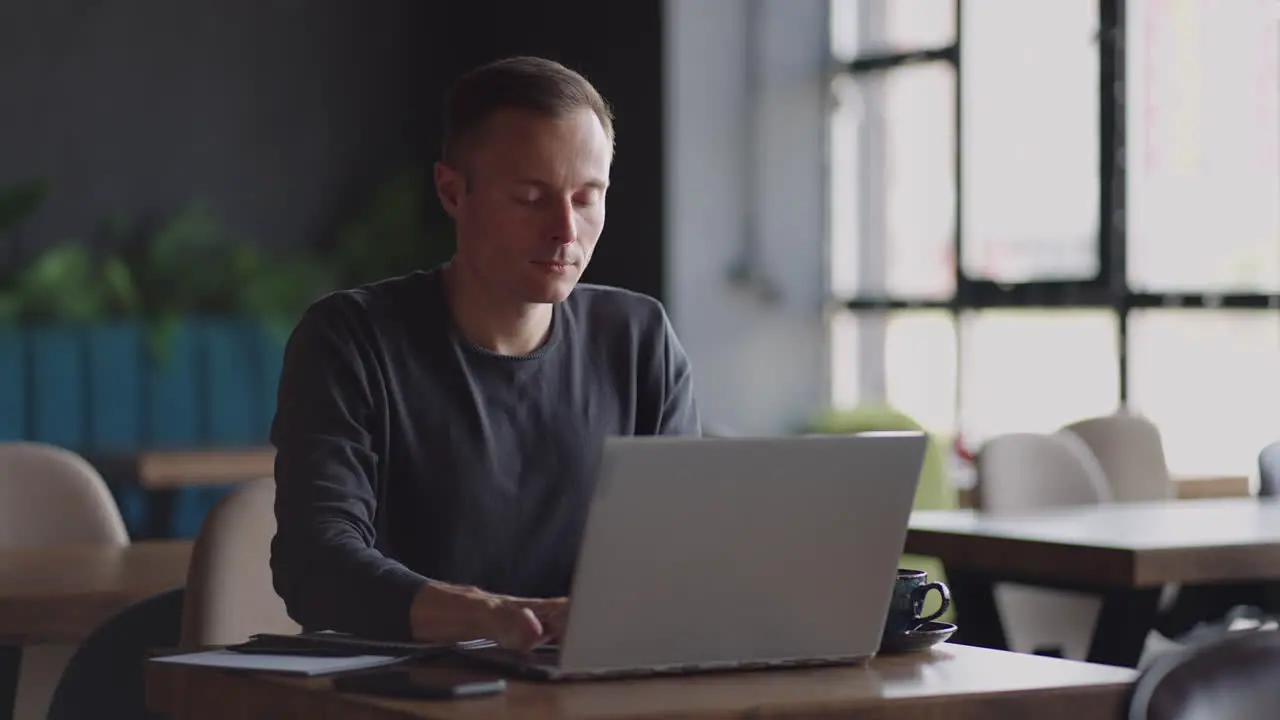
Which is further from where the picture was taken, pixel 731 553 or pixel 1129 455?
pixel 1129 455

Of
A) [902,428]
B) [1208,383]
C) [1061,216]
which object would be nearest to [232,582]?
[902,428]

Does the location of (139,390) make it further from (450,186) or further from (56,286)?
(450,186)

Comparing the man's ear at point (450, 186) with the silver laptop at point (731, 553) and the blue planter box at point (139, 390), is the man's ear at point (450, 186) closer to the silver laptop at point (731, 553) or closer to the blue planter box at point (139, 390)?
the silver laptop at point (731, 553)

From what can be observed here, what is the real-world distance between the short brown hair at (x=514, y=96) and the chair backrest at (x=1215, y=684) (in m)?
0.84

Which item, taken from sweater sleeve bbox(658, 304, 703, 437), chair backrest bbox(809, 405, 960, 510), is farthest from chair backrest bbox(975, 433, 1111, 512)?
sweater sleeve bbox(658, 304, 703, 437)

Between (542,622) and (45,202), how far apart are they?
652 cm

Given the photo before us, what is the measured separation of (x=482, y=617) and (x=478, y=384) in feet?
1.56

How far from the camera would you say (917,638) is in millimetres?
1887

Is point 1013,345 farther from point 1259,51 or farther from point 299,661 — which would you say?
point 299,661

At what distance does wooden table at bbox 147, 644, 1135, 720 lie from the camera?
1.54 m

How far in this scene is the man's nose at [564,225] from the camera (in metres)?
2.03

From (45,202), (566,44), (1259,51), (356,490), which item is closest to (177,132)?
(45,202)

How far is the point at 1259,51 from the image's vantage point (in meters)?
5.95

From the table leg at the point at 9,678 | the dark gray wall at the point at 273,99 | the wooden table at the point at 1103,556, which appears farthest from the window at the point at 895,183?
the table leg at the point at 9,678
